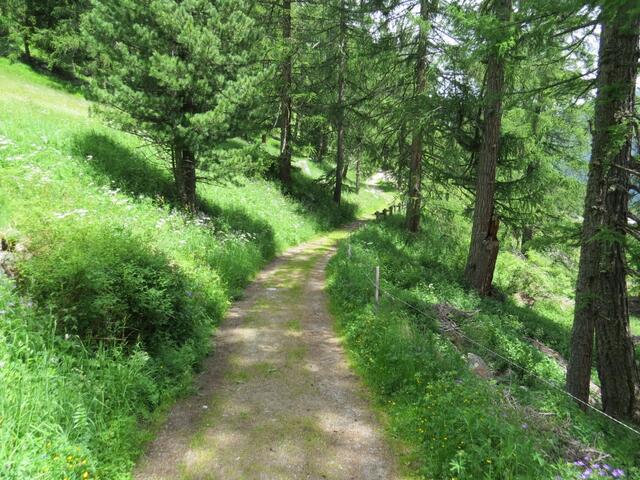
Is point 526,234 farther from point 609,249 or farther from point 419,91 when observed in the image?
point 609,249

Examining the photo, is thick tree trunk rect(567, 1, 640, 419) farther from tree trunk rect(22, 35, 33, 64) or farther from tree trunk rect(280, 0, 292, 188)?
tree trunk rect(22, 35, 33, 64)

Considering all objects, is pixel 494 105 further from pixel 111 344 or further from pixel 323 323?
pixel 111 344

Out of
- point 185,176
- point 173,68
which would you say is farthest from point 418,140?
point 173,68

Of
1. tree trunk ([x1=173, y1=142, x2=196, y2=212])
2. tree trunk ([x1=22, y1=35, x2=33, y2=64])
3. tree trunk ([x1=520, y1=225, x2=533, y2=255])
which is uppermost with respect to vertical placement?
tree trunk ([x1=22, y1=35, x2=33, y2=64])

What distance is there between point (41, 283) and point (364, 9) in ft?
48.1

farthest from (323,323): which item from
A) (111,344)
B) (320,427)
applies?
(111,344)

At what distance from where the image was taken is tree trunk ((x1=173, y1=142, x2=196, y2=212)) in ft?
40.9

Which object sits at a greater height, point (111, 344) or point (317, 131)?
point (317, 131)

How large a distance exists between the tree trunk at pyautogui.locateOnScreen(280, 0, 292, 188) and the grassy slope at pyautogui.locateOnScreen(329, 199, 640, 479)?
9987mm

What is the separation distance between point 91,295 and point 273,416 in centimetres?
326

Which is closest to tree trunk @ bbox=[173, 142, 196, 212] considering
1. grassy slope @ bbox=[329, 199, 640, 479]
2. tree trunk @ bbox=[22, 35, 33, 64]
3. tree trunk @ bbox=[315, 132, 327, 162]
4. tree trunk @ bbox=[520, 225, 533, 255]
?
grassy slope @ bbox=[329, 199, 640, 479]

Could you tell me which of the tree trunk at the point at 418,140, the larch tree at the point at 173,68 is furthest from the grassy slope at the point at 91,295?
the tree trunk at the point at 418,140

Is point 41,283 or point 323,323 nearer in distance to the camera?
point 41,283

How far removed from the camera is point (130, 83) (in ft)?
36.9
